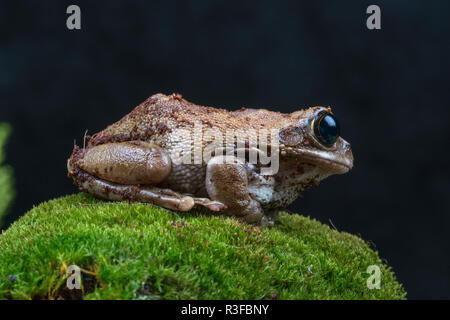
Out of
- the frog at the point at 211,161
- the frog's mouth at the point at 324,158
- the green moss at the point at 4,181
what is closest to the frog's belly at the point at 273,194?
the frog at the point at 211,161

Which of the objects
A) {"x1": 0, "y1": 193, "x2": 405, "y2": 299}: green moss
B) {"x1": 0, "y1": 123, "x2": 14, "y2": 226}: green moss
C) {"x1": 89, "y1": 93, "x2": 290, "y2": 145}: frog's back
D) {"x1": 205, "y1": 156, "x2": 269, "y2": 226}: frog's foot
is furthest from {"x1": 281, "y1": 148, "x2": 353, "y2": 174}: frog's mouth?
{"x1": 0, "y1": 123, "x2": 14, "y2": 226}: green moss

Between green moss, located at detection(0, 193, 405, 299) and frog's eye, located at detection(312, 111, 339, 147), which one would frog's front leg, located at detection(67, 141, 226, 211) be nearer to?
green moss, located at detection(0, 193, 405, 299)

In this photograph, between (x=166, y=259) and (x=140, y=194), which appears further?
(x=140, y=194)

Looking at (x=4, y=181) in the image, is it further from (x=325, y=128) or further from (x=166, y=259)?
(x=325, y=128)

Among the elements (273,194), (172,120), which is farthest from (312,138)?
(172,120)

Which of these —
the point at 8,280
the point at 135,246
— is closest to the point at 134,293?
the point at 135,246
